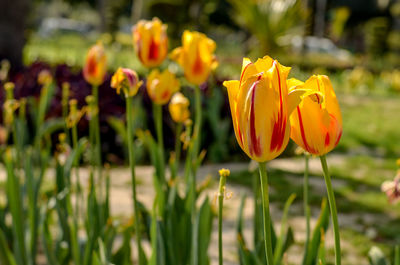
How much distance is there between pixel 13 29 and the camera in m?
6.56

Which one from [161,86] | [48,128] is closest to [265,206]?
[161,86]

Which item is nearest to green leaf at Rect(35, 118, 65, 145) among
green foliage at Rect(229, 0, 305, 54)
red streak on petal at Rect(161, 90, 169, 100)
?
red streak on petal at Rect(161, 90, 169, 100)

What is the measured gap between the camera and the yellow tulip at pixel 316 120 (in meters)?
0.94

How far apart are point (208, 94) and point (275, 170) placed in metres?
1.42

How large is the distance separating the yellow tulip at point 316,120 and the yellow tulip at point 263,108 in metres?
0.05

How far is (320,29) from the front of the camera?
73.9ft

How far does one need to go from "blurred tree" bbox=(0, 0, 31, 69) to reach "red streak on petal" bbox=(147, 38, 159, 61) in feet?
16.2

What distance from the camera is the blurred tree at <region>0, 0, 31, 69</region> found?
6375 mm

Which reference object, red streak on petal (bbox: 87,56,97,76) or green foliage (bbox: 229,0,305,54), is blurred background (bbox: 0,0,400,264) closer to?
green foliage (bbox: 229,0,305,54)

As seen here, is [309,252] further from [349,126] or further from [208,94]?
[349,126]

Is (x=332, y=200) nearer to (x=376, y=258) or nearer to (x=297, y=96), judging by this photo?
(x=297, y=96)

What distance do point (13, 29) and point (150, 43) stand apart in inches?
203

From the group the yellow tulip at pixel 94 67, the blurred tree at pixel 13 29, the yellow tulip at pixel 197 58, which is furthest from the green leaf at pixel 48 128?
the blurred tree at pixel 13 29

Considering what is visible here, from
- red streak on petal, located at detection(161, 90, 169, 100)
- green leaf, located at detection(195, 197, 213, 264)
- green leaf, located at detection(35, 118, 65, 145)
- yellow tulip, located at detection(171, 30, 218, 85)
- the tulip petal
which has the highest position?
yellow tulip, located at detection(171, 30, 218, 85)
